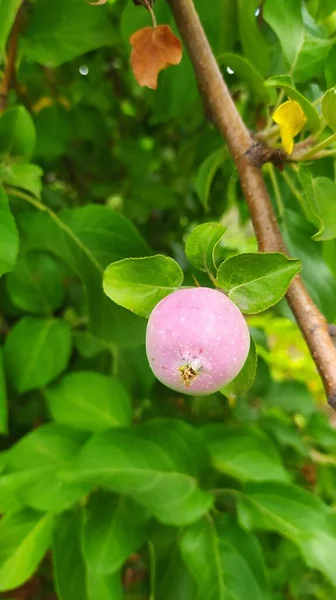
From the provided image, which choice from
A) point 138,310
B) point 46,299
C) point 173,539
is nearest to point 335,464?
point 173,539

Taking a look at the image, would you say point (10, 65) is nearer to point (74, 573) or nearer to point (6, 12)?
point (6, 12)

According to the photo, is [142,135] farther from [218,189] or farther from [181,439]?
[181,439]

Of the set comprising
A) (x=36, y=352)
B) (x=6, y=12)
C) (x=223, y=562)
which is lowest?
(x=223, y=562)

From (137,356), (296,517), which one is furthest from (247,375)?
(137,356)

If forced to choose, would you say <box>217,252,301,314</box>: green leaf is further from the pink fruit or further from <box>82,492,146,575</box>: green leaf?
<box>82,492,146,575</box>: green leaf

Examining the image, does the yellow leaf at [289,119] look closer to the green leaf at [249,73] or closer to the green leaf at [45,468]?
the green leaf at [249,73]

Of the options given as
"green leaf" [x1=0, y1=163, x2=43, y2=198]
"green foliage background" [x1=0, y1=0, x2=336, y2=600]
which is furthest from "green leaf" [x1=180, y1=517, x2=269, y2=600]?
"green leaf" [x1=0, y1=163, x2=43, y2=198]

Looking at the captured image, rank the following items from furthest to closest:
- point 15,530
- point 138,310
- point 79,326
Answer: point 79,326 < point 15,530 < point 138,310
